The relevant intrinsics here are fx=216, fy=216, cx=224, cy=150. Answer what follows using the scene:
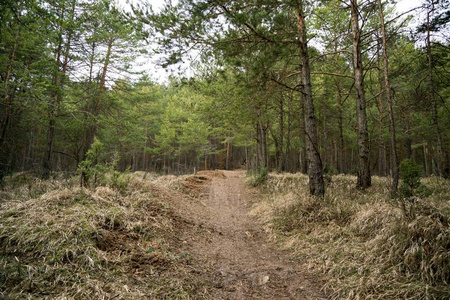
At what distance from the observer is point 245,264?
12.0 feet

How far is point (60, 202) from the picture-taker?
405 centimetres

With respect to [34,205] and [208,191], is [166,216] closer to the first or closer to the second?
[34,205]

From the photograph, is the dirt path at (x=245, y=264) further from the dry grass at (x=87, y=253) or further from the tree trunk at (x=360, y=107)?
the tree trunk at (x=360, y=107)

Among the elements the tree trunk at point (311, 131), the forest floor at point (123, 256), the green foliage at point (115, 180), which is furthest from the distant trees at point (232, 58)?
the forest floor at point (123, 256)

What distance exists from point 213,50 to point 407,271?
227 inches

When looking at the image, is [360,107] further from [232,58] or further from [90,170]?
[90,170]

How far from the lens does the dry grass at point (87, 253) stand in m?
2.25

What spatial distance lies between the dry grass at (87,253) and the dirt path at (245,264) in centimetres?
37

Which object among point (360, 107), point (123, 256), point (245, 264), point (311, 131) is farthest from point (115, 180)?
point (360, 107)

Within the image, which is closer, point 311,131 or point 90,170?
point 90,170

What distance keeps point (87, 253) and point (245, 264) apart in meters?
2.37

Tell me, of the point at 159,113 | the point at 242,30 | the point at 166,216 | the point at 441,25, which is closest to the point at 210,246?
the point at 166,216

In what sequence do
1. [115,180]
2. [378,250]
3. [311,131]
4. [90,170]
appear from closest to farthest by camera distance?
[378,250], [90,170], [115,180], [311,131]

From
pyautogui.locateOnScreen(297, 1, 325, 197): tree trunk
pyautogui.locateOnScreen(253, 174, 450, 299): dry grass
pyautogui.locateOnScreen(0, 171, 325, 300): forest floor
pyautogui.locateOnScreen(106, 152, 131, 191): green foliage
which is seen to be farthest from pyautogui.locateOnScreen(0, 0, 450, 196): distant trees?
pyautogui.locateOnScreen(0, 171, 325, 300): forest floor
